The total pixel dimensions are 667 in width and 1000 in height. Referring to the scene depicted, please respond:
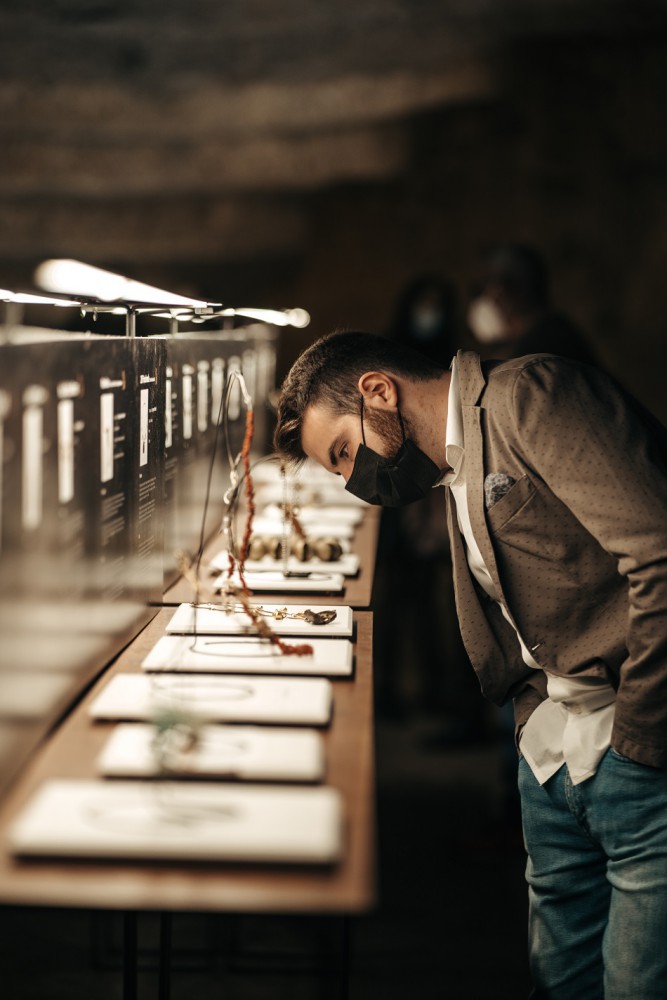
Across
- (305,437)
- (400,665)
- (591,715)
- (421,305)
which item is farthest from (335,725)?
(400,665)

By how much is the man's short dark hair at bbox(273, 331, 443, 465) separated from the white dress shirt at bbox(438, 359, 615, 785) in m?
0.13

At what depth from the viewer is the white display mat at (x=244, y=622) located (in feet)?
7.52

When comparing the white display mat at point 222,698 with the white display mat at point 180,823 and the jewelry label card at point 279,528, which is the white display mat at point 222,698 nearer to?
the white display mat at point 180,823

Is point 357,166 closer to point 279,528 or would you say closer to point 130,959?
point 279,528

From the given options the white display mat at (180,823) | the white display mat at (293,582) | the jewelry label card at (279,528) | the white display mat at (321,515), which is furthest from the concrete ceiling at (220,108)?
the white display mat at (180,823)

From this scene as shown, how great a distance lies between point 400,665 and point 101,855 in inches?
185

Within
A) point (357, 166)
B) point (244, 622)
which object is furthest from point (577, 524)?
point (357, 166)

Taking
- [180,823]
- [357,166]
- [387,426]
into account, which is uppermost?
[357,166]

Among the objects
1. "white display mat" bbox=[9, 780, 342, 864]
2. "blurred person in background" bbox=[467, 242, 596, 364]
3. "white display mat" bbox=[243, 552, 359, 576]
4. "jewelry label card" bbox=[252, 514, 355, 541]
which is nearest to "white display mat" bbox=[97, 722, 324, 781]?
"white display mat" bbox=[9, 780, 342, 864]

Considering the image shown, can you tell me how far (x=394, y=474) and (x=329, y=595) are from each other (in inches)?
23.2

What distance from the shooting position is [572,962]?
82.9 inches

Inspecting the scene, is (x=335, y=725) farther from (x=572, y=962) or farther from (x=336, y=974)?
(x=336, y=974)

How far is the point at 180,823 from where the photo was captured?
54.0 inches

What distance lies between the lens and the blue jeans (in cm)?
189
